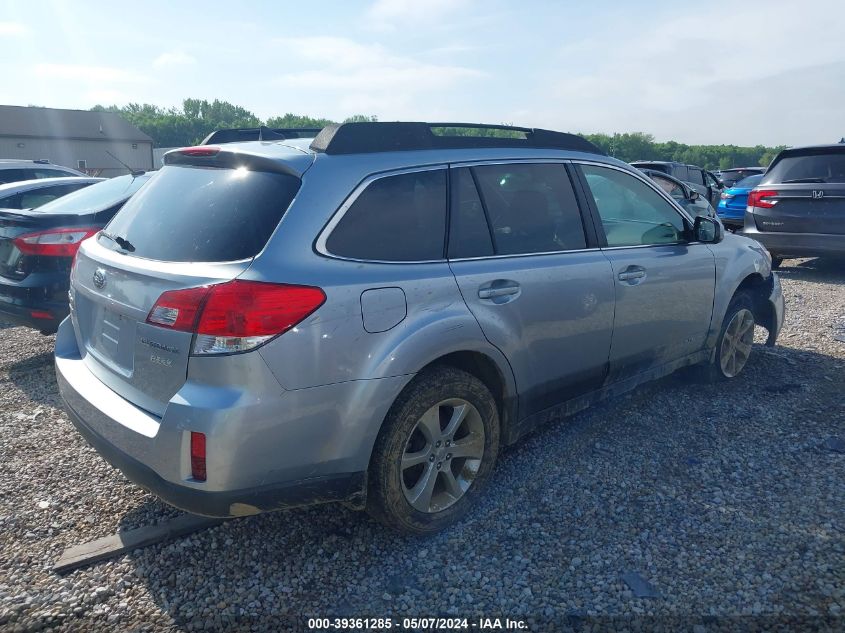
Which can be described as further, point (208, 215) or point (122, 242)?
point (122, 242)

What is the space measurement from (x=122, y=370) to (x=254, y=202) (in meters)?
0.94

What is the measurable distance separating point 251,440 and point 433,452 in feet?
3.16

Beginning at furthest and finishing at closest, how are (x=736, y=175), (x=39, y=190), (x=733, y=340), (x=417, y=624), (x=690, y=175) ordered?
(x=736, y=175) → (x=690, y=175) → (x=39, y=190) → (x=733, y=340) → (x=417, y=624)

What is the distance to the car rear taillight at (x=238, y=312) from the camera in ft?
7.88

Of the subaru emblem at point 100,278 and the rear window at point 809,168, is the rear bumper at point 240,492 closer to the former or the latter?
the subaru emblem at point 100,278

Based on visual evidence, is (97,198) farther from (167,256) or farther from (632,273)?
(632,273)

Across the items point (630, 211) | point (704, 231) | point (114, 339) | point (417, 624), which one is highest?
point (630, 211)

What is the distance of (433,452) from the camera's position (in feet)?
10.1

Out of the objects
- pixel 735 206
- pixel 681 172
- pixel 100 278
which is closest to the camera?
pixel 100 278

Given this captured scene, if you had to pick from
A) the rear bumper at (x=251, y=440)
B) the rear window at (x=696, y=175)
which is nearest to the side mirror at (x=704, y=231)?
the rear bumper at (x=251, y=440)

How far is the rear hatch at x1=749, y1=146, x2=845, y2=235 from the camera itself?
343 inches

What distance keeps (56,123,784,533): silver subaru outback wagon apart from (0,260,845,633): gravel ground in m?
0.33

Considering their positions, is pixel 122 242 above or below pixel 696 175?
below

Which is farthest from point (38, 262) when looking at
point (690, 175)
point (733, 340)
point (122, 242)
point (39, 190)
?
point (690, 175)
